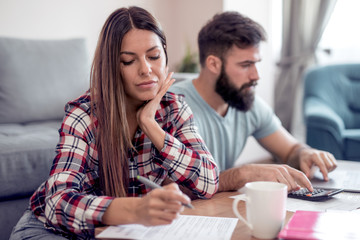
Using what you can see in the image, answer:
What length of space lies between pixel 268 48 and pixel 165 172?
2461 mm

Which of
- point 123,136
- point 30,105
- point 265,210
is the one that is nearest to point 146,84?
point 123,136

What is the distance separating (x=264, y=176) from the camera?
3.78 feet

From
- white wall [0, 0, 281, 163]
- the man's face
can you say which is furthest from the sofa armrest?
the man's face

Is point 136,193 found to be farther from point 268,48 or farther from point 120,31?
point 268,48

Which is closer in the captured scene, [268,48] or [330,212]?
[330,212]

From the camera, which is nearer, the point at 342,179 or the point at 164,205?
the point at 164,205

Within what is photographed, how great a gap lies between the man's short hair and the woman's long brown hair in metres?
0.78

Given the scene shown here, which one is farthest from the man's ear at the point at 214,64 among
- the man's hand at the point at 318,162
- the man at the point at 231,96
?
the man's hand at the point at 318,162

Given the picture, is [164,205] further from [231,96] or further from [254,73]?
[254,73]

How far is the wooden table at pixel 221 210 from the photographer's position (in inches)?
32.6

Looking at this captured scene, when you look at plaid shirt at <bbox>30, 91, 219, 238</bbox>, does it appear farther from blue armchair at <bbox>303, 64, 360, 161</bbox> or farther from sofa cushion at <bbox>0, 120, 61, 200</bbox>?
blue armchair at <bbox>303, 64, 360, 161</bbox>

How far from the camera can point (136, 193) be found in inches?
46.3

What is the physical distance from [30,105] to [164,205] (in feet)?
5.20

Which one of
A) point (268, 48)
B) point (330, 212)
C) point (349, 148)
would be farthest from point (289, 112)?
point (330, 212)
